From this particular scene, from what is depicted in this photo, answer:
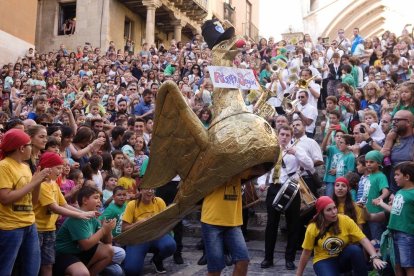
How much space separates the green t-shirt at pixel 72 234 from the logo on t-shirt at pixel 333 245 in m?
2.46

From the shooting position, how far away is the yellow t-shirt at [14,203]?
4.25 metres

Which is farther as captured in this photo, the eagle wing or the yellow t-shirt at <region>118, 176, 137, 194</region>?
the yellow t-shirt at <region>118, 176, 137, 194</region>

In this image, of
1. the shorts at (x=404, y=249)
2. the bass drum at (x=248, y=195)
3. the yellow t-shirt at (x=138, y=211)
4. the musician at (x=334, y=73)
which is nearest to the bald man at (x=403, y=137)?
the shorts at (x=404, y=249)

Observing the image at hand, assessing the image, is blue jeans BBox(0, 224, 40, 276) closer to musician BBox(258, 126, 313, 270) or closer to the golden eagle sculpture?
the golden eagle sculpture

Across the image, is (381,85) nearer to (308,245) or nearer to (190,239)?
(190,239)

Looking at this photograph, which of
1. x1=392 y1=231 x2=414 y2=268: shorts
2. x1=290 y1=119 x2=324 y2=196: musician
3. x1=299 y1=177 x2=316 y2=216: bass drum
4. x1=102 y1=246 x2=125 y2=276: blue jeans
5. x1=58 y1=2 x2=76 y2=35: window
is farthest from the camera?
x1=58 y1=2 x2=76 y2=35: window

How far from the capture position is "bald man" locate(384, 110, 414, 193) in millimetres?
5922

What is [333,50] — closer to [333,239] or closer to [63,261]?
[333,239]

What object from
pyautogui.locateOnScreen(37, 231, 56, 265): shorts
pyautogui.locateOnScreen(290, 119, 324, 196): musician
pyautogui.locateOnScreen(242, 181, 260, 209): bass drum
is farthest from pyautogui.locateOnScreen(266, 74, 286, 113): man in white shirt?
pyautogui.locateOnScreen(37, 231, 56, 265): shorts

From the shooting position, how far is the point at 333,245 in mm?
5195

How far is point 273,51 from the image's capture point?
16.5 m

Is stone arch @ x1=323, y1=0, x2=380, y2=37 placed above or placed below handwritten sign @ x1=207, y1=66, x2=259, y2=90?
above

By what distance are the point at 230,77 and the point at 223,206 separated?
1.22 meters

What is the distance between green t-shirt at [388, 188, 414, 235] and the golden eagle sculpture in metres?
1.47
